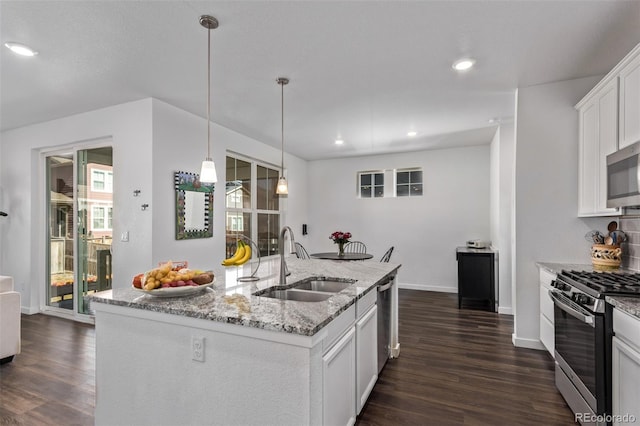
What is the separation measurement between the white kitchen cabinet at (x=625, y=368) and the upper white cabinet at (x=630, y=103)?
1.25 m

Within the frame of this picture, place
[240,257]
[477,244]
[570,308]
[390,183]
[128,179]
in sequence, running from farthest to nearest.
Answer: [390,183] < [477,244] < [128,179] < [240,257] < [570,308]

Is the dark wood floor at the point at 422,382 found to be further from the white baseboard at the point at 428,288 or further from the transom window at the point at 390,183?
the transom window at the point at 390,183

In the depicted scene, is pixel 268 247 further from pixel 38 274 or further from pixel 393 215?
pixel 38 274

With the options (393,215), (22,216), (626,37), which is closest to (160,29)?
(626,37)

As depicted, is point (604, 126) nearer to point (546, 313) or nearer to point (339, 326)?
point (546, 313)

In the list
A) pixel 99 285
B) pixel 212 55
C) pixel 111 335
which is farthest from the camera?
pixel 99 285

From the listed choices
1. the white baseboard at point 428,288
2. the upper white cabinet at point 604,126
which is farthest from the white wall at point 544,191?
the white baseboard at point 428,288

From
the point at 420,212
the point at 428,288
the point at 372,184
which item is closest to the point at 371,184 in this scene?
the point at 372,184

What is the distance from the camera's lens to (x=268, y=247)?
594 cm

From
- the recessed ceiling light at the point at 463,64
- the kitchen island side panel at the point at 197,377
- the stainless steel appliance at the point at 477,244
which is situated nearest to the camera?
the kitchen island side panel at the point at 197,377

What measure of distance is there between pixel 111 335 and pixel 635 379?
2.76 metres

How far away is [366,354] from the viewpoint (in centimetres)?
222

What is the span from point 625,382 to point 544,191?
197 centimetres

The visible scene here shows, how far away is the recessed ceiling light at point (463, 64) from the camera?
8.76ft
